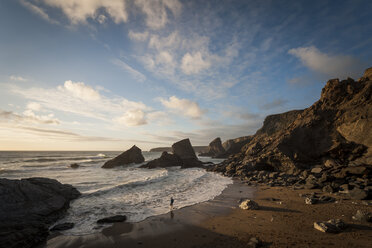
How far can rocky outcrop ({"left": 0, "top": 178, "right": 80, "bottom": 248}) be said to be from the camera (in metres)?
7.79

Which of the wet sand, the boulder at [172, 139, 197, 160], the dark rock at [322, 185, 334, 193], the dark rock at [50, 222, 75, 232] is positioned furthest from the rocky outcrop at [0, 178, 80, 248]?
the boulder at [172, 139, 197, 160]

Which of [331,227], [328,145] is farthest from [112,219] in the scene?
[328,145]

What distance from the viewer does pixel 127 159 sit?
159 ft

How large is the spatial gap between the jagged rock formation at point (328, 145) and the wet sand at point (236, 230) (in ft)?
25.3

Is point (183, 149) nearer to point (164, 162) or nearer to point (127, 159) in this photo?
point (164, 162)

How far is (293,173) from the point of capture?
22578 millimetres

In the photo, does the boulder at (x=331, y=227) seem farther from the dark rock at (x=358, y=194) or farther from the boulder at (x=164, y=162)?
the boulder at (x=164, y=162)

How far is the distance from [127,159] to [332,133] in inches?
1946

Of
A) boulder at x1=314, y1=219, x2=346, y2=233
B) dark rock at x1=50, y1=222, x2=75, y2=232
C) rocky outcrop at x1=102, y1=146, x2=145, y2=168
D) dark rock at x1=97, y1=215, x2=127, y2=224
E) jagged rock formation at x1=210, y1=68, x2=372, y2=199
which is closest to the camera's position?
boulder at x1=314, y1=219, x2=346, y2=233

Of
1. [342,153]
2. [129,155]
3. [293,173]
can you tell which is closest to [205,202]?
[293,173]

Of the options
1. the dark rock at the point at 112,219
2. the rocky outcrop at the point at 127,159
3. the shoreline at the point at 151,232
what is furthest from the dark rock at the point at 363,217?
the rocky outcrop at the point at 127,159

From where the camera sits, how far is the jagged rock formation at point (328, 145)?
18453mm

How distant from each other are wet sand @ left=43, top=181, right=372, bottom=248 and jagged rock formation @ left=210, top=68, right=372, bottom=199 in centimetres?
772

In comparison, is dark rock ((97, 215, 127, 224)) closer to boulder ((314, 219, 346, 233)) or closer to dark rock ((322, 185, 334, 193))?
boulder ((314, 219, 346, 233))
